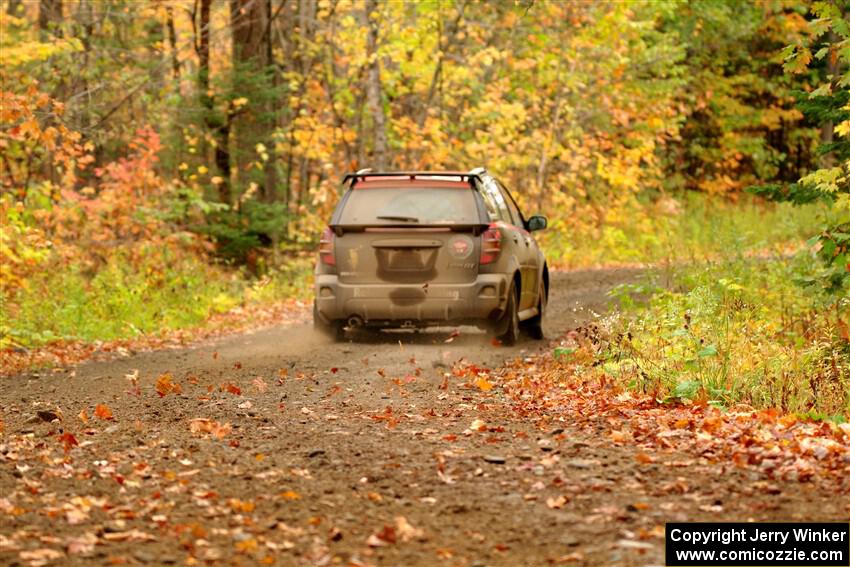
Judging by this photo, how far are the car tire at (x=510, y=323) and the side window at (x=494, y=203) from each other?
3.02 feet

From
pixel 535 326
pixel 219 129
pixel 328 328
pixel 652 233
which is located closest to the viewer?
pixel 328 328

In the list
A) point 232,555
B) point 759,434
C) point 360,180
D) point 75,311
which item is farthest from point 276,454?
point 75,311

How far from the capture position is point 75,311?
1661 centimetres

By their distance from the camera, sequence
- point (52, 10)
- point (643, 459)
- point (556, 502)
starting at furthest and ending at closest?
point (52, 10) < point (643, 459) < point (556, 502)

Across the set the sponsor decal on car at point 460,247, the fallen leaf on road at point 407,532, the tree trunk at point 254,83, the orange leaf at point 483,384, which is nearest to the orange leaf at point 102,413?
the orange leaf at point 483,384

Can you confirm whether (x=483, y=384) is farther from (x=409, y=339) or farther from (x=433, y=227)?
(x=409, y=339)

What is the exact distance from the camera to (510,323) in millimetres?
14016

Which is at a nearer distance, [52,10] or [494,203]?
[494,203]

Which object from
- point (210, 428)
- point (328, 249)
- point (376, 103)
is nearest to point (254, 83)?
point (376, 103)

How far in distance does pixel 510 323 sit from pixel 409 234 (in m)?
1.57

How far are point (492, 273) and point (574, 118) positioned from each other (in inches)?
661

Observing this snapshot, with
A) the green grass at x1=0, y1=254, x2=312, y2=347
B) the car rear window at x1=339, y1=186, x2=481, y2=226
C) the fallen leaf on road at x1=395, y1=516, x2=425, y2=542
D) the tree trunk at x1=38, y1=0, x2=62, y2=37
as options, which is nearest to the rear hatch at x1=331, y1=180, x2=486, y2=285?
the car rear window at x1=339, y1=186, x2=481, y2=226

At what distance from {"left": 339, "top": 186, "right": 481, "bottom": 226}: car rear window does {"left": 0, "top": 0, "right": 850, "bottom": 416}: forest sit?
215 centimetres

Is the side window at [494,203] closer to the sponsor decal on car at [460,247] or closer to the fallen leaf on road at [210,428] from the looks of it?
the sponsor decal on car at [460,247]
